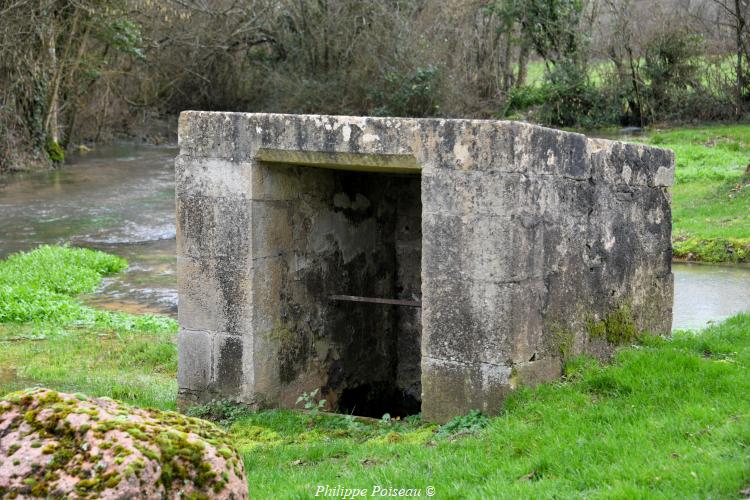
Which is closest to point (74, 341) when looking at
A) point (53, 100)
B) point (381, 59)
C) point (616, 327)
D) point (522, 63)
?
point (616, 327)

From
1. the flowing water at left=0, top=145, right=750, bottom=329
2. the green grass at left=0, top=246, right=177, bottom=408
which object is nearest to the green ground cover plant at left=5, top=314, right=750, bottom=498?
the green grass at left=0, top=246, right=177, bottom=408

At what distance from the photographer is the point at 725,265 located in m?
12.4

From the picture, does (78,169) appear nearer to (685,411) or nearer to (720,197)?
(720,197)

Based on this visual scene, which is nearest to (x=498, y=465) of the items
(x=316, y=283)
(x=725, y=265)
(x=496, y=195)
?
(x=496, y=195)

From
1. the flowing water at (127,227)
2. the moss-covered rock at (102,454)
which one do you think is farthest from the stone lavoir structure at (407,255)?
the flowing water at (127,227)

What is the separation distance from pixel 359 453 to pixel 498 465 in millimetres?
890

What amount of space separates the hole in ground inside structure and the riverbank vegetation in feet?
4.47

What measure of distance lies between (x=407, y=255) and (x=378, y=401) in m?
1.27

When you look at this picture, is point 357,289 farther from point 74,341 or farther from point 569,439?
point 74,341

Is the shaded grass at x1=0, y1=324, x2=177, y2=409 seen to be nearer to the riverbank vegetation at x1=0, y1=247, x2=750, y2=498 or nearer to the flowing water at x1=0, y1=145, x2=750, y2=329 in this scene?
the riverbank vegetation at x1=0, y1=247, x2=750, y2=498

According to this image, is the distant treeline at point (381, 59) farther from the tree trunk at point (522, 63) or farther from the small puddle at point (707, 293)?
the small puddle at point (707, 293)

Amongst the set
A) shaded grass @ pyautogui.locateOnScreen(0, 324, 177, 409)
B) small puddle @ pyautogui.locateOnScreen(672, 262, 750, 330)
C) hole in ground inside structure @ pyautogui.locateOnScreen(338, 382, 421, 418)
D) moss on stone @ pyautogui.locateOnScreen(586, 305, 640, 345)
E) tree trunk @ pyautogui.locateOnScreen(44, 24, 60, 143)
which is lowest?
hole in ground inside structure @ pyautogui.locateOnScreen(338, 382, 421, 418)

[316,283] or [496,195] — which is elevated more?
[496,195]

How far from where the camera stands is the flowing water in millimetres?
10927
